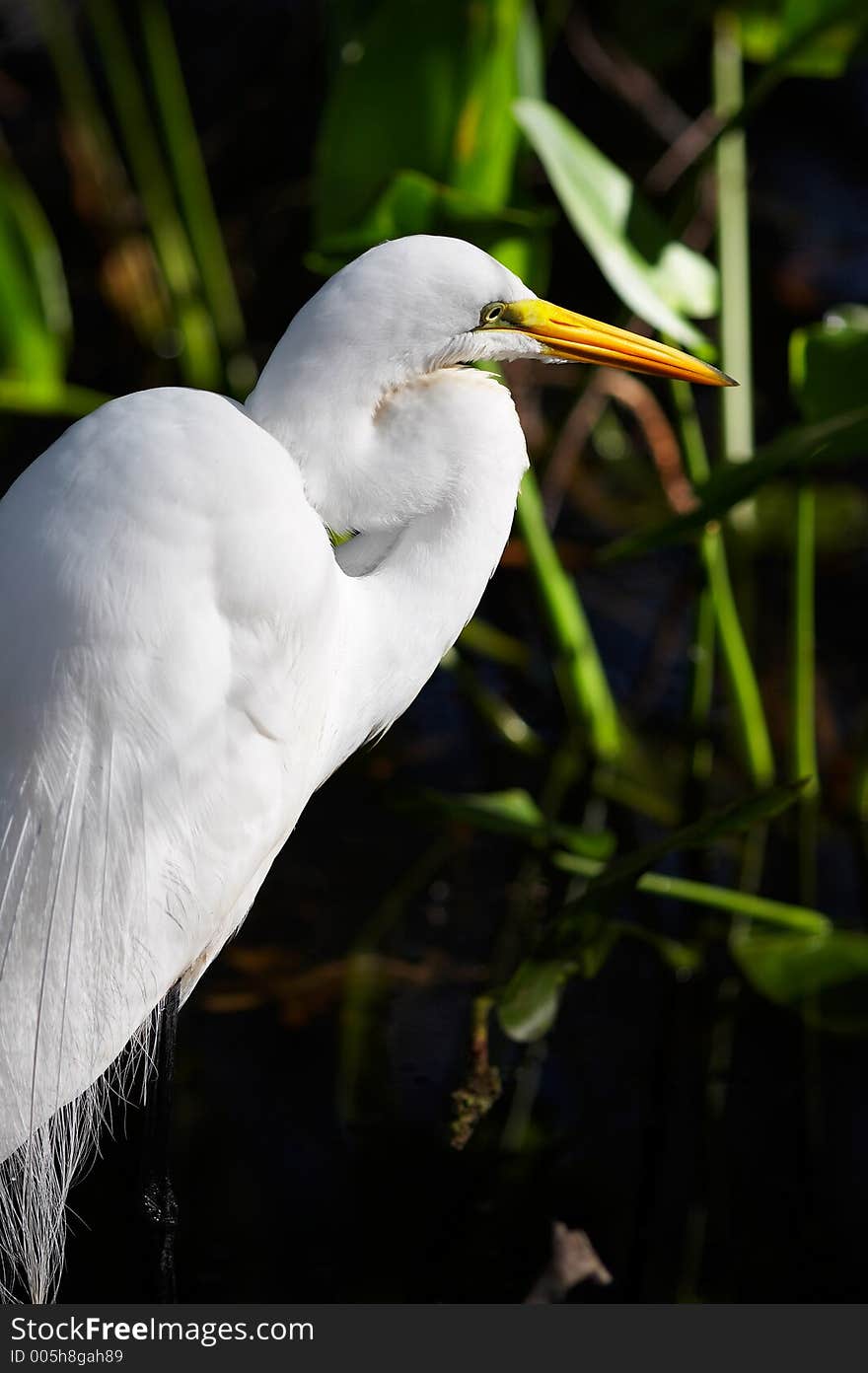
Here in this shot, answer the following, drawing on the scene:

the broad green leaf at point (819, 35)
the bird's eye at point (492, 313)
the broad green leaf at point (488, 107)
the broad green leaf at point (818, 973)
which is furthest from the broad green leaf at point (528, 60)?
the broad green leaf at point (818, 973)

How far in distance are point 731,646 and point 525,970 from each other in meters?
0.76

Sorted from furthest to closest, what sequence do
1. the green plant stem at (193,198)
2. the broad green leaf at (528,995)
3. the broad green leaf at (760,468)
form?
the green plant stem at (193,198), the broad green leaf at (528,995), the broad green leaf at (760,468)

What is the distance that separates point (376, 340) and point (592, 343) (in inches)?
9.0

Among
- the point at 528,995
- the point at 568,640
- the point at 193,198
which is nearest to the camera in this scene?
the point at 528,995

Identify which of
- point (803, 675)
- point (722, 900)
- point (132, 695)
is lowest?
point (722, 900)

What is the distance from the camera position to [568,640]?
2395mm

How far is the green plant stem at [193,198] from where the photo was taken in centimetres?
285

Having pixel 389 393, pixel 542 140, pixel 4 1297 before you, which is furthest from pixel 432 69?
pixel 4 1297

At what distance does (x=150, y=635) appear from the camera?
133 cm

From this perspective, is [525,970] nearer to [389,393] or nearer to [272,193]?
[389,393]

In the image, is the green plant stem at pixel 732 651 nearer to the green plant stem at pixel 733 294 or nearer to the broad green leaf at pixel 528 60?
the green plant stem at pixel 733 294

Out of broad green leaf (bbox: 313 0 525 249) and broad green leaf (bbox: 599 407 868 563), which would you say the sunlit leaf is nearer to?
broad green leaf (bbox: 599 407 868 563)

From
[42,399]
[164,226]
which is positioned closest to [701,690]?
[42,399]

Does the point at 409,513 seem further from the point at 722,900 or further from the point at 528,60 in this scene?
the point at 528,60
